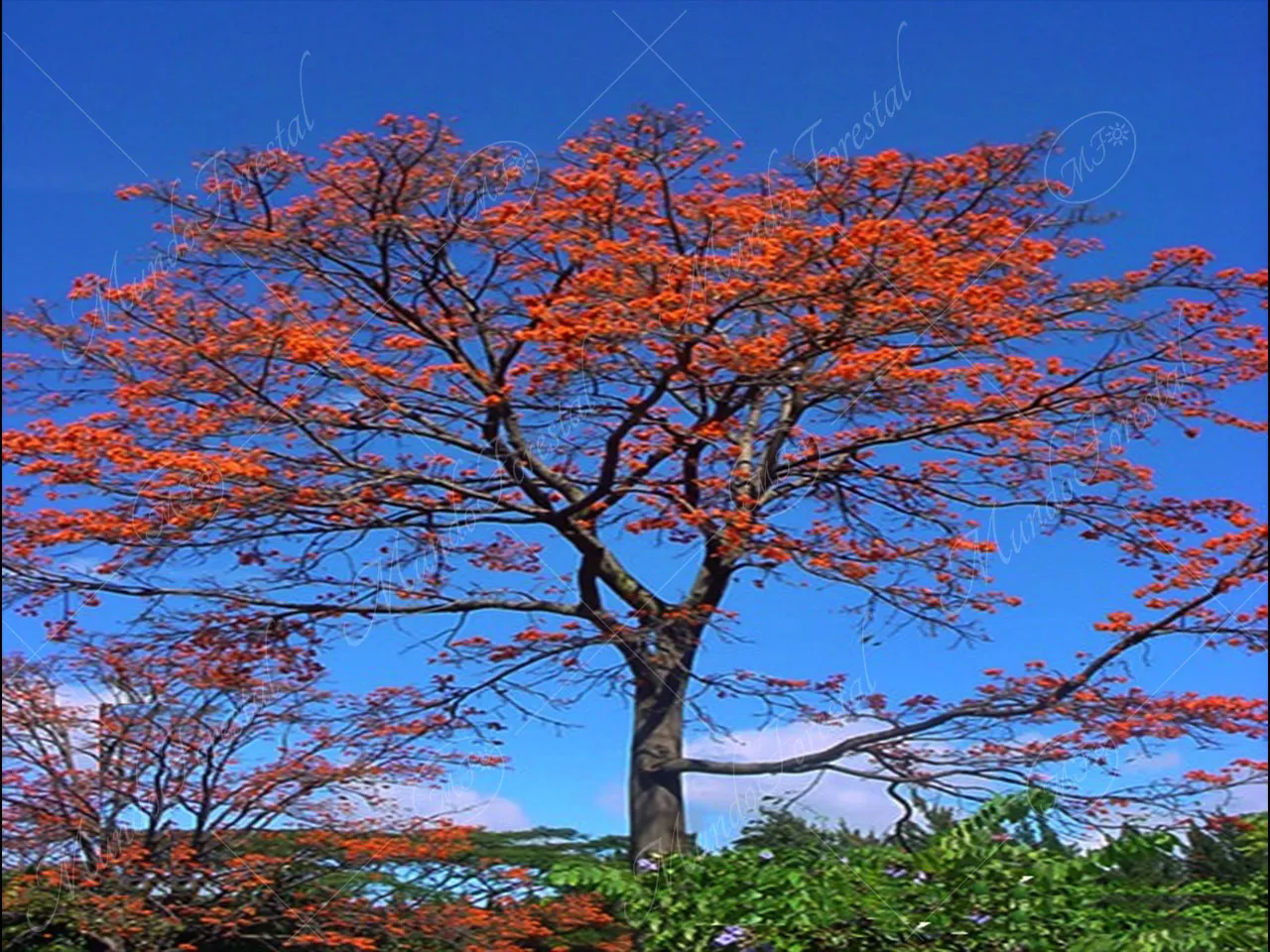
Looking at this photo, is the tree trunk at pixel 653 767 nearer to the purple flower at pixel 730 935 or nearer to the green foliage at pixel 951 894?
the green foliage at pixel 951 894

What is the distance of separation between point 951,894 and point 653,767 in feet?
3.47

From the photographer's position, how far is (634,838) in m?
4.23

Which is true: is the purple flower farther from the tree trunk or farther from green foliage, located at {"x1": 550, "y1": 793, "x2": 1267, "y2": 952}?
the tree trunk

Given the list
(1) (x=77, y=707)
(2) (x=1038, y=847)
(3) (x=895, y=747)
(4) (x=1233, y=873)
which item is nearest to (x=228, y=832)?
(1) (x=77, y=707)

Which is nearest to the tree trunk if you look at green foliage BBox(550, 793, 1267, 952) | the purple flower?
green foliage BBox(550, 793, 1267, 952)

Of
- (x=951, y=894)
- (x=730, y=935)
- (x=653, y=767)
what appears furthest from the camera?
(x=653, y=767)

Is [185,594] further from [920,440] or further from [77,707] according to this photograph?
[920,440]

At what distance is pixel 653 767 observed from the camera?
422 centimetres

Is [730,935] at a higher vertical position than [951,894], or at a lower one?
lower

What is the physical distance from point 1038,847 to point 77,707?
3.27 metres

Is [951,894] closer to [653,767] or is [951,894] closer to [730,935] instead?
[730,935]

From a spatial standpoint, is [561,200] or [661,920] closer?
[661,920]

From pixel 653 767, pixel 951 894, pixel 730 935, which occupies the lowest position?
pixel 730 935

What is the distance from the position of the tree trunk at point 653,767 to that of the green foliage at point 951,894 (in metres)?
0.17
